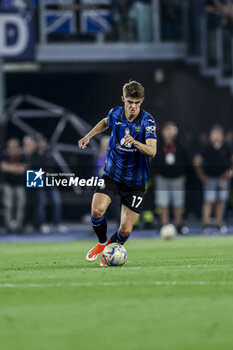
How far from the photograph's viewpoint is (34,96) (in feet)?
83.3

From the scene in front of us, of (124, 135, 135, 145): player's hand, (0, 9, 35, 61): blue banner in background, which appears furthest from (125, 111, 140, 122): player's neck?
(0, 9, 35, 61): blue banner in background

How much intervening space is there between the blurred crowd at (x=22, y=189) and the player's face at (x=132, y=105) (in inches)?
396

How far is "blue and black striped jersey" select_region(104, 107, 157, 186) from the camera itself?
10.7m

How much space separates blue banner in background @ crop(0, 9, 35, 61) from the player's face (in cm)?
1216

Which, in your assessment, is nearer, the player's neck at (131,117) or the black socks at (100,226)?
the player's neck at (131,117)

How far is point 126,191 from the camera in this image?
36.2 feet

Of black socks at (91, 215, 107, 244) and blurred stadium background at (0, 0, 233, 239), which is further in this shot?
blurred stadium background at (0, 0, 233, 239)

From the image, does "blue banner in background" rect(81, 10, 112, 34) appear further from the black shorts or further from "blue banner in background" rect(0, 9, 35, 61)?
the black shorts

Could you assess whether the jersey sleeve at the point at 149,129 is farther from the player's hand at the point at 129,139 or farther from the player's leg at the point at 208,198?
the player's leg at the point at 208,198

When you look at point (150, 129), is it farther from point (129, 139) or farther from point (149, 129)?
point (129, 139)

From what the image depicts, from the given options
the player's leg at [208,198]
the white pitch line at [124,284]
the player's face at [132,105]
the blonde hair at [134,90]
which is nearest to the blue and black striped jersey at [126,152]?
the player's face at [132,105]

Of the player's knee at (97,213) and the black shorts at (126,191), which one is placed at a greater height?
the black shorts at (126,191)

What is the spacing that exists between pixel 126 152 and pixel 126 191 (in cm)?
49

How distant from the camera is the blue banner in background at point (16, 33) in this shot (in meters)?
22.3
